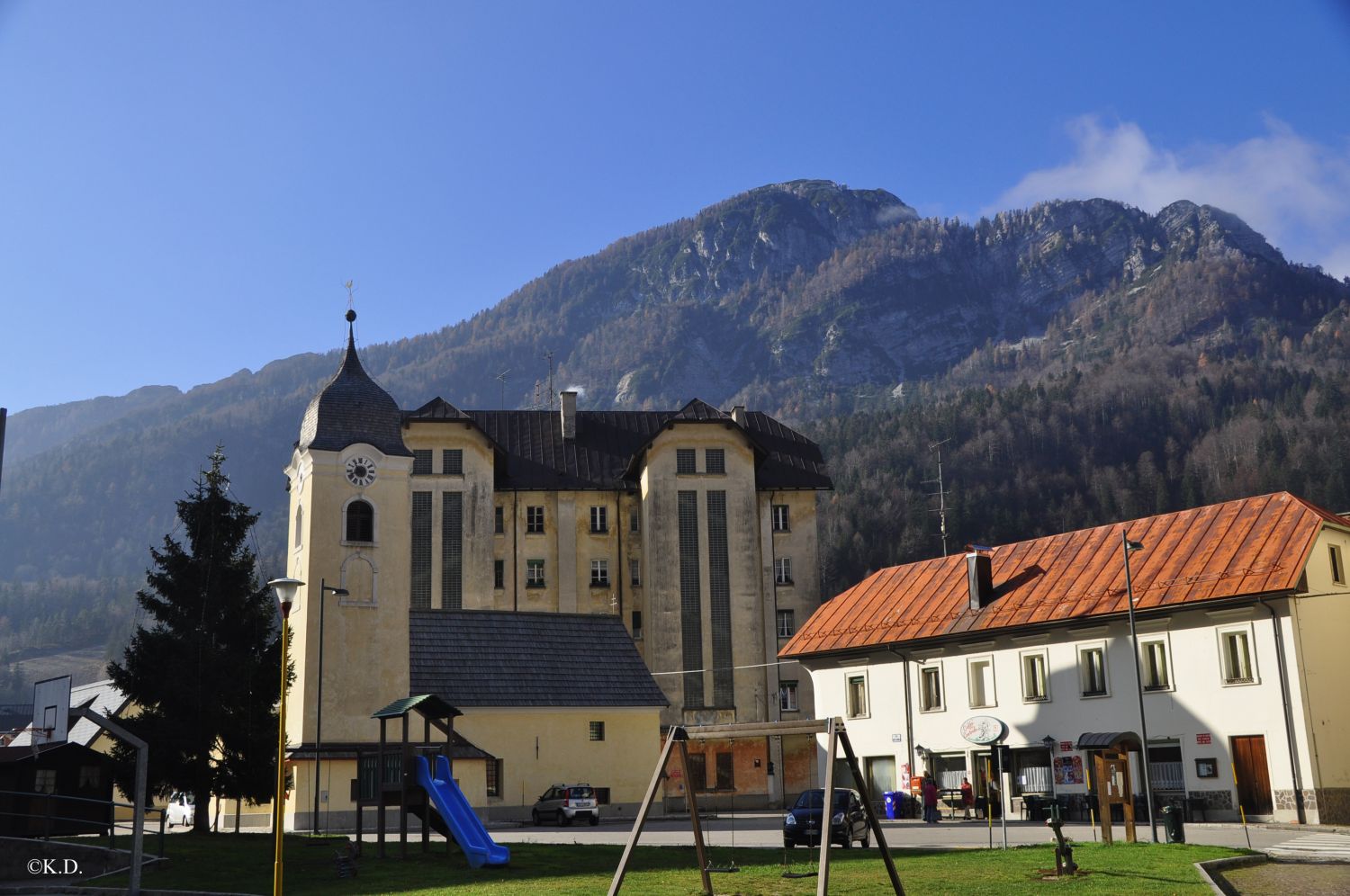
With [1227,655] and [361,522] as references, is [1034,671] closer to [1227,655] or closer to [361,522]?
[1227,655]

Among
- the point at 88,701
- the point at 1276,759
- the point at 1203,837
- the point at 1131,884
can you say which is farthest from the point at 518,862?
the point at 88,701

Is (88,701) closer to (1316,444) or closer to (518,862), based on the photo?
(518,862)

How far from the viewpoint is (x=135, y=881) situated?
2573cm

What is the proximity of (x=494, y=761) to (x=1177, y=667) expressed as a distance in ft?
94.8

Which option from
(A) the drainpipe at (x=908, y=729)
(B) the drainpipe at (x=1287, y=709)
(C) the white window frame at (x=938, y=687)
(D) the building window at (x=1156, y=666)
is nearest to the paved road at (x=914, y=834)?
(B) the drainpipe at (x=1287, y=709)

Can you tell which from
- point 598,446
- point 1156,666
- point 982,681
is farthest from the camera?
point 598,446

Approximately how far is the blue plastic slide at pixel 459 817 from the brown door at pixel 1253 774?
2575 centimetres

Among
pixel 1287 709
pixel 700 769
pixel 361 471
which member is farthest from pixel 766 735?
pixel 700 769

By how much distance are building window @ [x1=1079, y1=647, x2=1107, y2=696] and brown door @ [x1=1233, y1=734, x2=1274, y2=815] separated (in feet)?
17.7

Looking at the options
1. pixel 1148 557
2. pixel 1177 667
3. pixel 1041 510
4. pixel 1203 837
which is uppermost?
pixel 1041 510

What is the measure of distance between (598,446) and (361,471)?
30.4 m

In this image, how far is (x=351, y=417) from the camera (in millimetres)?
61938

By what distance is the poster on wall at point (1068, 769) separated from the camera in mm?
48062

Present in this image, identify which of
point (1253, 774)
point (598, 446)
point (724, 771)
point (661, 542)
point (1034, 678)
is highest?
point (598, 446)
